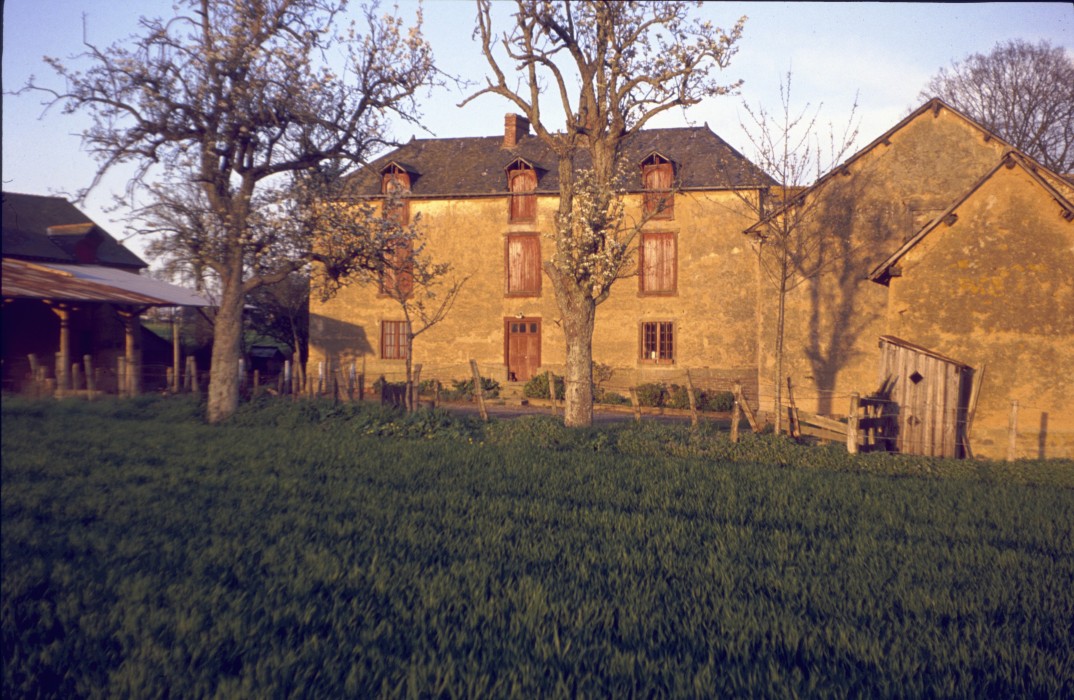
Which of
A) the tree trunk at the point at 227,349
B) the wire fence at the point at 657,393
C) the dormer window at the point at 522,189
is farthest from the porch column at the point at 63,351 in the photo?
the dormer window at the point at 522,189

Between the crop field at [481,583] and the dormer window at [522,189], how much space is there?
22.9 metres

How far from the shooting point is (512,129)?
112 ft

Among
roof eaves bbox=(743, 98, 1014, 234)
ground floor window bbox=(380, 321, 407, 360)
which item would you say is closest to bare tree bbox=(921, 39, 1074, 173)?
roof eaves bbox=(743, 98, 1014, 234)

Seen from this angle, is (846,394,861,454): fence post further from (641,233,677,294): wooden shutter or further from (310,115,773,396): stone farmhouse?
(641,233,677,294): wooden shutter

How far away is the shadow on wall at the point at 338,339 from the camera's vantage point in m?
33.6

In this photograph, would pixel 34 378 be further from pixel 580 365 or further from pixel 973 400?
pixel 973 400

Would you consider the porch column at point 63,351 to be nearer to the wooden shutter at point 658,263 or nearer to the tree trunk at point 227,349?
the tree trunk at point 227,349

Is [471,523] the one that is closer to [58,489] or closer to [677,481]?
[677,481]

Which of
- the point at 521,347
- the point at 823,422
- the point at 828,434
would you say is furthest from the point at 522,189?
the point at 823,422

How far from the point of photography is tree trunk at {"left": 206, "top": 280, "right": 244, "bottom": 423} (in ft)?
51.2

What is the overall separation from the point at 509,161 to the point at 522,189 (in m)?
1.99

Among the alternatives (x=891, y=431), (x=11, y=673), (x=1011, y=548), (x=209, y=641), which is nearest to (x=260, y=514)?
(x=209, y=641)

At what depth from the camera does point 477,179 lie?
107 feet

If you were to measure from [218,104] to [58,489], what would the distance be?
8849mm
